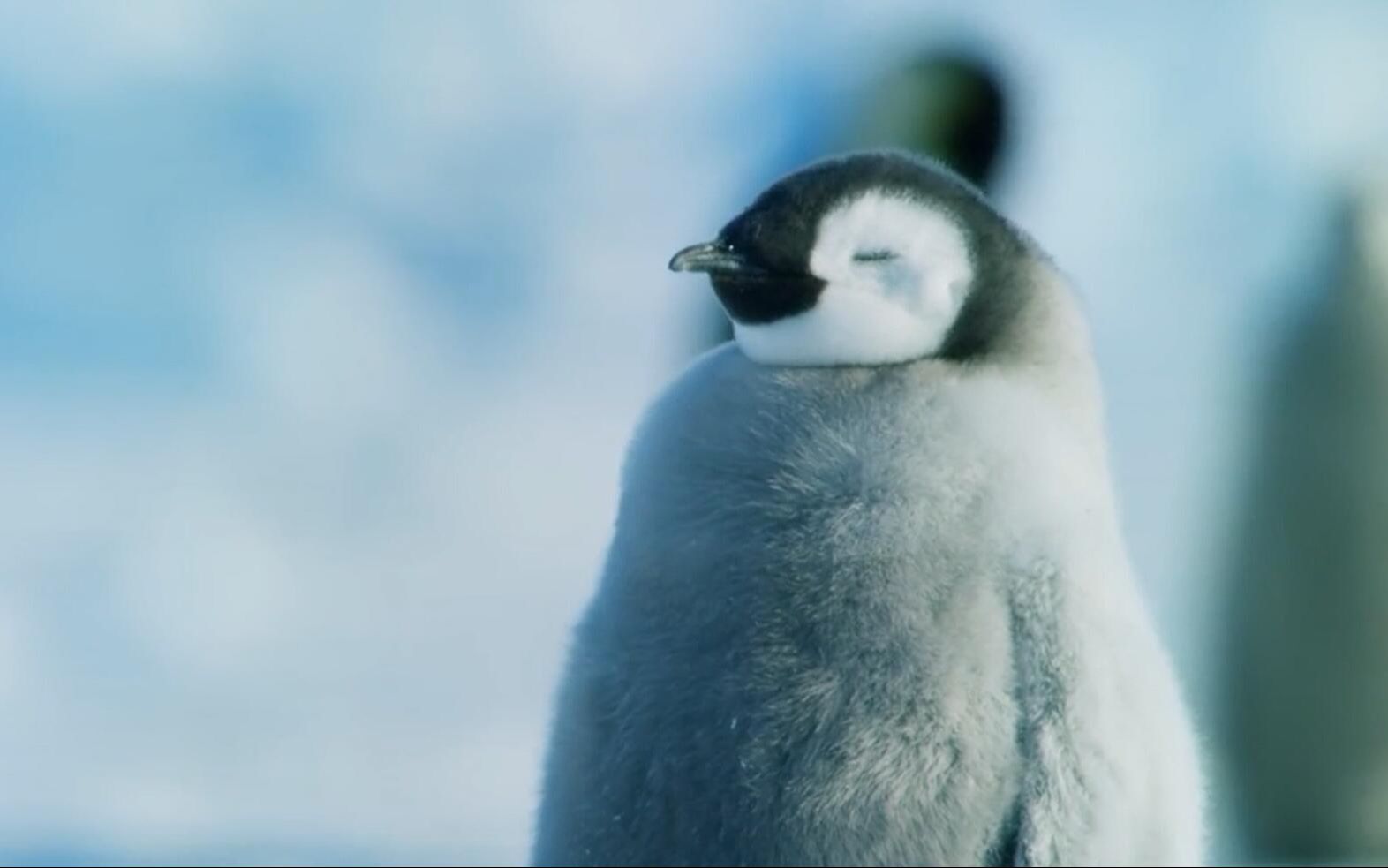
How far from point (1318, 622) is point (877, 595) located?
6.45ft

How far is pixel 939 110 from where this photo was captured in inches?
90.1

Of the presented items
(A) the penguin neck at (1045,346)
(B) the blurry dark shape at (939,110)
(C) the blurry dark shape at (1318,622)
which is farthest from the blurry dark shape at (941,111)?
(A) the penguin neck at (1045,346)

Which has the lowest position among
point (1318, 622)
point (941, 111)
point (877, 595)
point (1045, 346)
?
point (1318, 622)

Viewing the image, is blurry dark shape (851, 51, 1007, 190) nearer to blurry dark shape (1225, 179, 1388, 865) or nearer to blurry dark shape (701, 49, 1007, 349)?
blurry dark shape (701, 49, 1007, 349)

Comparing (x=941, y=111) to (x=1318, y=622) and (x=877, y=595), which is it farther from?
(x=877, y=595)

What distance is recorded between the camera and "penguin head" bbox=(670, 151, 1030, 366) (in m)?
0.89

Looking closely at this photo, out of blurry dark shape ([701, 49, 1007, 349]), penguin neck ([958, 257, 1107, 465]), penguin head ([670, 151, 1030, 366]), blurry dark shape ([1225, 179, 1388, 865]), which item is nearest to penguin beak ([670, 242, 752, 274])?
penguin head ([670, 151, 1030, 366])

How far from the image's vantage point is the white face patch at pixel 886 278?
89 centimetres

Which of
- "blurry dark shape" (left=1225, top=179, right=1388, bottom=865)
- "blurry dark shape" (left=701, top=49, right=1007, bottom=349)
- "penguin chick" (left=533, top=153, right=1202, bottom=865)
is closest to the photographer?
"penguin chick" (left=533, top=153, right=1202, bottom=865)

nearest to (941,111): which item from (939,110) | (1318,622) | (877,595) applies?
(939,110)

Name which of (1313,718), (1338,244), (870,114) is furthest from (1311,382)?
(870,114)

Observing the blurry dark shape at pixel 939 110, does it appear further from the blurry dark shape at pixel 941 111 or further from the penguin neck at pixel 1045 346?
the penguin neck at pixel 1045 346

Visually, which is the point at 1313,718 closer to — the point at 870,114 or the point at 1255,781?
the point at 1255,781

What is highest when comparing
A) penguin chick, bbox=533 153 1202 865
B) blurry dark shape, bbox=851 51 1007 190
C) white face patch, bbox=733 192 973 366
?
blurry dark shape, bbox=851 51 1007 190
